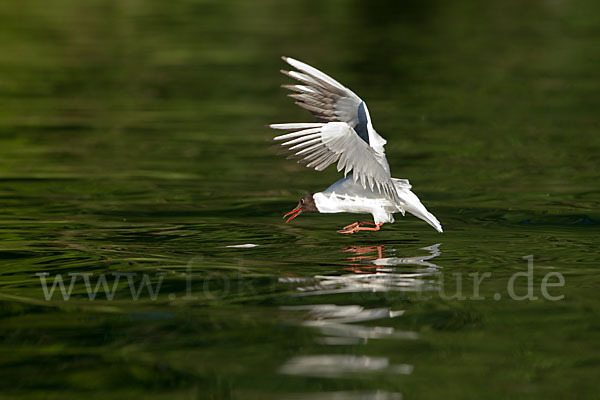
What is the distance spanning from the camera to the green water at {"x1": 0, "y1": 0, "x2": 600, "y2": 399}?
6.00m

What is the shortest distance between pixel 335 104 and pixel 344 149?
0.63 m

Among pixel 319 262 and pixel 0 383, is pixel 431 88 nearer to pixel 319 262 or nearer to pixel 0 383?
pixel 319 262

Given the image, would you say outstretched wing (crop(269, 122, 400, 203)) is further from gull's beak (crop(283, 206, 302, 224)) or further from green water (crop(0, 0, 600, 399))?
gull's beak (crop(283, 206, 302, 224))

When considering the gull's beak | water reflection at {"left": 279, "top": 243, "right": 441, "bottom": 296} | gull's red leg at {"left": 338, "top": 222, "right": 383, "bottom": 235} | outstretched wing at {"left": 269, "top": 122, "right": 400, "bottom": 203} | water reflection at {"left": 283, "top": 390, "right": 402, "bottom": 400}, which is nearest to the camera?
water reflection at {"left": 283, "top": 390, "right": 402, "bottom": 400}

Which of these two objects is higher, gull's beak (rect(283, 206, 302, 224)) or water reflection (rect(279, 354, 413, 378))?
gull's beak (rect(283, 206, 302, 224))

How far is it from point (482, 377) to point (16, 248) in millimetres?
5103

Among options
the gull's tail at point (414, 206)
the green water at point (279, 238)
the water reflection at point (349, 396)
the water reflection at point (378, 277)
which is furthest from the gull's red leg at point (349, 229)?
the water reflection at point (349, 396)

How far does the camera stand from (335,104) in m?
9.12

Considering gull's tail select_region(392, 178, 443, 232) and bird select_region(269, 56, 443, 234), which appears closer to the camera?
bird select_region(269, 56, 443, 234)

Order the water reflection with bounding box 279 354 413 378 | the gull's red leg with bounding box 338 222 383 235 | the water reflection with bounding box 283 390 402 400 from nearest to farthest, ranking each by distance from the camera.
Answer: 1. the water reflection with bounding box 283 390 402 400
2. the water reflection with bounding box 279 354 413 378
3. the gull's red leg with bounding box 338 222 383 235

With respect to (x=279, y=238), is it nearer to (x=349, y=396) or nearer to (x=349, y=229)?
(x=349, y=229)

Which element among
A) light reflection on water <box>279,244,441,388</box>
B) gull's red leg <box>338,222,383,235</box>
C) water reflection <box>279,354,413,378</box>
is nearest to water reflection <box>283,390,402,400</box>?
light reflection on water <box>279,244,441,388</box>

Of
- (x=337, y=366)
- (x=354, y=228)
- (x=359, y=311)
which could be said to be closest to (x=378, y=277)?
(x=359, y=311)

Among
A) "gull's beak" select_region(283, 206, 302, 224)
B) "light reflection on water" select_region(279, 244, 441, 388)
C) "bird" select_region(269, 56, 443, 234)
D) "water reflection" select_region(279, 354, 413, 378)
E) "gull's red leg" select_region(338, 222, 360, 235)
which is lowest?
"water reflection" select_region(279, 354, 413, 378)
